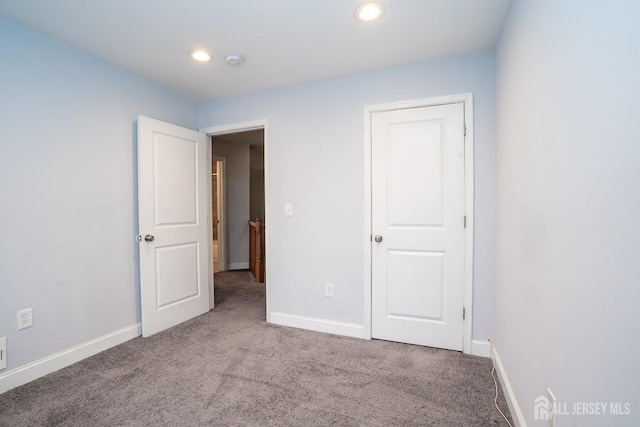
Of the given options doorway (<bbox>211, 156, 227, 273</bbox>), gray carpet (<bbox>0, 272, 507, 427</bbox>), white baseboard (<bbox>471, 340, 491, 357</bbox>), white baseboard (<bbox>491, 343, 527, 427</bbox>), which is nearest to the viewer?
white baseboard (<bbox>491, 343, 527, 427</bbox>)

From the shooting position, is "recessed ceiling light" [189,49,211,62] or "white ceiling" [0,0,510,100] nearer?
"white ceiling" [0,0,510,100]

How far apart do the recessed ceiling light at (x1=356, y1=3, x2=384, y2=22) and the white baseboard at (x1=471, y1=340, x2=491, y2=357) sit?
241cm

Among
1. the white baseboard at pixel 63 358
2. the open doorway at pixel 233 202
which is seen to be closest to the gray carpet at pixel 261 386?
the white baseboard at pixel 63 358

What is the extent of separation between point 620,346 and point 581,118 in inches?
25.4

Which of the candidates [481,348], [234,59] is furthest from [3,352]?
[481,348]

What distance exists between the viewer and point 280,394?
1.75 m

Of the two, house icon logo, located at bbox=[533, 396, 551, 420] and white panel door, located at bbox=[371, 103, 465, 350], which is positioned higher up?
white panel door, located at bbox=[371, 103, 465, 350]

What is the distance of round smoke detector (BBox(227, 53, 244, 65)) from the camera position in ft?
7.38

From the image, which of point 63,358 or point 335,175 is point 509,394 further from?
point 63,358

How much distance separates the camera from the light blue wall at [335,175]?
2205mm

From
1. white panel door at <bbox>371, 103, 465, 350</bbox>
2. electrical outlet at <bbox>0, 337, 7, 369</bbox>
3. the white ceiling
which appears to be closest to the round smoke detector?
the white ceiling

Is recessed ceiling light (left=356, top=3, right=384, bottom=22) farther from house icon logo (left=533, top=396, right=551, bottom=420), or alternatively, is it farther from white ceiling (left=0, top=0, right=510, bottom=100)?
house icon logo (left=533, top=396, right=551, bottom=420)

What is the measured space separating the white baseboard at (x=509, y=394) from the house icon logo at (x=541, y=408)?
21 centimetres

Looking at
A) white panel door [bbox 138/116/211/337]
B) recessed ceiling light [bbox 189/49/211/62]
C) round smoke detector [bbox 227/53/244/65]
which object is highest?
recessed ceiling light [bbox 189/49/211/62]
